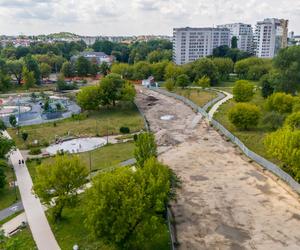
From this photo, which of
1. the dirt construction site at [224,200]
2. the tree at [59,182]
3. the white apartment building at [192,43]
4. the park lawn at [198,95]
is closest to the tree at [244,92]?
the park lawn at [198,95]

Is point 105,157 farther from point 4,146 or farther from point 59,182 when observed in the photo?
point 59,182

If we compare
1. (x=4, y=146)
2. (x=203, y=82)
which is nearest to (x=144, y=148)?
(x=4, y=146)

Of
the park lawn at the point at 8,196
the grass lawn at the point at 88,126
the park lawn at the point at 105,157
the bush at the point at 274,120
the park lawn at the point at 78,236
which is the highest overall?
the bush at the point at 274,120

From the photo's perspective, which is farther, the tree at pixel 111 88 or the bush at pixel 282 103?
the tree at pixel 111 88

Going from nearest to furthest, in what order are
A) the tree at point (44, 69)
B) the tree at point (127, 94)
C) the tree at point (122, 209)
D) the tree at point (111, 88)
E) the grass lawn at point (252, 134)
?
the tree at point (122, 209) → the grass lawn at point (252, 134) → the tree at point (111, 88) → the tree at point (127, 94) → the tree at point (44, 69)

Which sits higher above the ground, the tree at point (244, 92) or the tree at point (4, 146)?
the tree at point (244, 92)

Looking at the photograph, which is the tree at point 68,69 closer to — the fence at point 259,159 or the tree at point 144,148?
the fence at point 259,159

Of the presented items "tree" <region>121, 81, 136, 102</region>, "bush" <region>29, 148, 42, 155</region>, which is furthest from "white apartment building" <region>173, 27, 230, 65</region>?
"bush" <region>29, 148, 42, 155</region>

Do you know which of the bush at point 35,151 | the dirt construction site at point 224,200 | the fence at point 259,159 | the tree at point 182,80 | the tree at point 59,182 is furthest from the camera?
the tree at point 182,80
